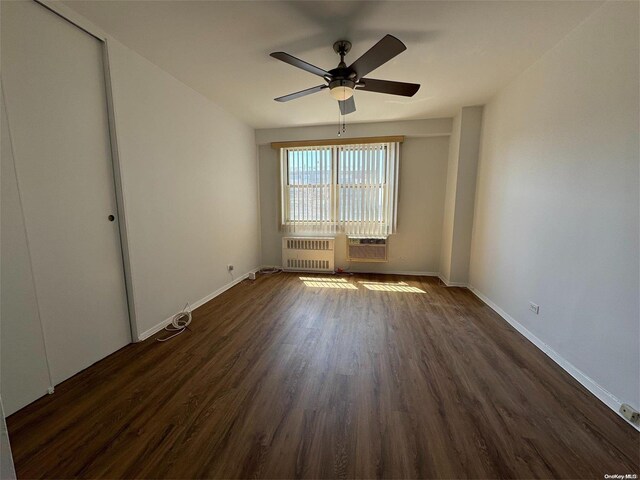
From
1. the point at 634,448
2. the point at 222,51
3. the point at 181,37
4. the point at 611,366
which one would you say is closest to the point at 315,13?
the point at 222,51

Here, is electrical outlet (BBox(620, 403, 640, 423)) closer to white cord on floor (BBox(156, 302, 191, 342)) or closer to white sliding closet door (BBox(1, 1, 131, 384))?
white cord on floor (BBox(156, 302, 191, 342))

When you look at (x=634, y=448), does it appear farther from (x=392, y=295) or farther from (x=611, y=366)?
(x=392, y=295)

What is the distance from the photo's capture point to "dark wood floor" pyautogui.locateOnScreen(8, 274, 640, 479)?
1.22m

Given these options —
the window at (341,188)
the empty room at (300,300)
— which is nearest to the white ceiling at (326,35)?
the empty room at (300,300)

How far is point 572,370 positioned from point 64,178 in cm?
389

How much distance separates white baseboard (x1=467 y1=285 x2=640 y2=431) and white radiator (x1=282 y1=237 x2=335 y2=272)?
256cm

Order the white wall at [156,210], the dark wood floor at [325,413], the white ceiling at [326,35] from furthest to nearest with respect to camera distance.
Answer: the white ceiling at [326,35] → the white wall at [156,210] → the dark wood floor at [325,413]

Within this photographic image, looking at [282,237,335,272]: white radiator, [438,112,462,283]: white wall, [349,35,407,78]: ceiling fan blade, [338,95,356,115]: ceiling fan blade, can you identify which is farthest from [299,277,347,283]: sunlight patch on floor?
[349,35,407,78]: ceiling fan blade

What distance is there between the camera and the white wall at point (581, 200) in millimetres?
1499

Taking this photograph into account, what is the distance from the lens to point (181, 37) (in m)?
1.98

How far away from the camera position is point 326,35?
1971mm

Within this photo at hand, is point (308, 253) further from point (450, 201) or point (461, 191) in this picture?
point (461, 191)

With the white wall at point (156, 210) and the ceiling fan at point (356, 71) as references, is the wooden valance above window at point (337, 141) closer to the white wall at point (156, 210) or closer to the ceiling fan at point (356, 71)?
the white wall at point (156, 210)

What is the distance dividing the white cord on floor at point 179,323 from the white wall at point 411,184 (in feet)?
7.95
